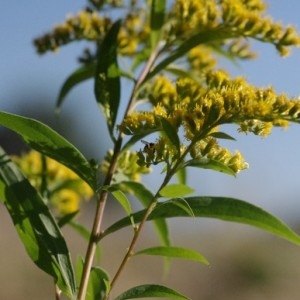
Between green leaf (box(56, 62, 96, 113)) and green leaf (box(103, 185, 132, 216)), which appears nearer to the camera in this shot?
green leaf (box(103, 185, 132, 216))

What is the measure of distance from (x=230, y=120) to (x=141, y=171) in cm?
64

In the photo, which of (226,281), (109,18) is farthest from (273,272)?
(109,18)

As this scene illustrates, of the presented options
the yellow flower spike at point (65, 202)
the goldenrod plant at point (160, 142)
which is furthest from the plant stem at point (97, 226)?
the yellow flower spike at point (65, 202)

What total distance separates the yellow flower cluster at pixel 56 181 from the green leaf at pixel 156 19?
0.55m

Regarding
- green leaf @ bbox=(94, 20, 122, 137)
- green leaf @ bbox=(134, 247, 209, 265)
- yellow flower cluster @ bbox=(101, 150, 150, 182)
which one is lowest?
green leaf @ bbox=(134, 247, 209, 265)

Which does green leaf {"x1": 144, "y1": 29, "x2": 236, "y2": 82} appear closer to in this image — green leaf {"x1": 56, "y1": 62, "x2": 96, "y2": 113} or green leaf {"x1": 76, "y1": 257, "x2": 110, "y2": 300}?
green leaf {"x1": 56, "y1": 62, "x2": 96, "y2": 113}

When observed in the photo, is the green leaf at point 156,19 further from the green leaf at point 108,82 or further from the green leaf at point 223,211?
the green leaf at point 223,211

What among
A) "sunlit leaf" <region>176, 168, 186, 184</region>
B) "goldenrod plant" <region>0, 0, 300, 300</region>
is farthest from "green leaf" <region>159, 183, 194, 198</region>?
"sunlit leaf" <region>176, 168, 186, 184</region>

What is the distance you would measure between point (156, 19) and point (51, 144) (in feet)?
2.19

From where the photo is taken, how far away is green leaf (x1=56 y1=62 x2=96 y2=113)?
8.64ft

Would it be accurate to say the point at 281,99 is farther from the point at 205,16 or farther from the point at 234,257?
the point at 234,257

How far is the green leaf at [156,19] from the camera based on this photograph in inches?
93.7

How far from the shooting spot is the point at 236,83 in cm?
193

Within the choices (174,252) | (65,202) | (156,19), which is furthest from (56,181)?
(174,252)
